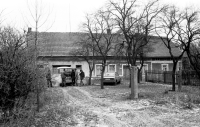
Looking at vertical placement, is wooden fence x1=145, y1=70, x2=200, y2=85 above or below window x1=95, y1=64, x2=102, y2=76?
below

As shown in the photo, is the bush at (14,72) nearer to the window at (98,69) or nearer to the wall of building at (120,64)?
the wall of building at (120,64)

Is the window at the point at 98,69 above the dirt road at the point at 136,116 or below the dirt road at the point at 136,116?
above

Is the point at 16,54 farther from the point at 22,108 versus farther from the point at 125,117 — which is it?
the point at 125,117

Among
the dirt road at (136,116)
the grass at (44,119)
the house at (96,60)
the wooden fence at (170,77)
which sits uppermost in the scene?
the house at (96,60)

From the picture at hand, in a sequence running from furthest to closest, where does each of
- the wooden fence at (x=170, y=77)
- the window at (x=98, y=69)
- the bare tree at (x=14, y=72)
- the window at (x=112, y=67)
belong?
1. the window at (x=112, y=67)
2. the window at (x=98, y=69)
3. the wooden fence at (x=170, y=77)
4. the bare tree at (x=14, y=72)

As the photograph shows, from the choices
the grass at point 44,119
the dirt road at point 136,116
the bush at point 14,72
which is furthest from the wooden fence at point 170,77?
the bush at point 14,72

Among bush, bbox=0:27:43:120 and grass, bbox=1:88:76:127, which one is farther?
grass, bbox=1:88:76:127

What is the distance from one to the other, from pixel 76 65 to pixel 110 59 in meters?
4.86

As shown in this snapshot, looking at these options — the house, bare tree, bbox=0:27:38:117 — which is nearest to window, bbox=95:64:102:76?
the house

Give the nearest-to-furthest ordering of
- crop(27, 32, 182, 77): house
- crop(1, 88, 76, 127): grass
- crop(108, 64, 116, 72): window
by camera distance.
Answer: crop(1, 88, 76, 127): grass → crop(27, 32, 182, 77): house → crop(108, 64, 116, 72): window

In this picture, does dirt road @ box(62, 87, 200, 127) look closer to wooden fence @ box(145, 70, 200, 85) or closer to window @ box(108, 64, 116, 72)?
wooden fence @ box(145, 70, 200, 85)

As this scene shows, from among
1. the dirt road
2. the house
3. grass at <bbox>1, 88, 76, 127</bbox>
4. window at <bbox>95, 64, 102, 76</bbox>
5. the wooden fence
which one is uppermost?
the house

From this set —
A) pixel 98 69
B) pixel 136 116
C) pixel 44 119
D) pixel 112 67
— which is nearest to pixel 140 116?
pixel 136 116

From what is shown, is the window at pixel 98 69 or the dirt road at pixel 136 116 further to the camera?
the window at pixel 98 69
